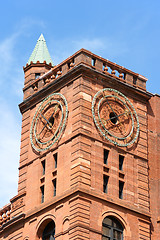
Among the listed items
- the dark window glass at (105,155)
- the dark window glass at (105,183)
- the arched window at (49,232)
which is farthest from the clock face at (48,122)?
the arched window at (49,232)

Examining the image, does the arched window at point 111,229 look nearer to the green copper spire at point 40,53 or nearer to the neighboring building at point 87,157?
the neighboring building at point 87,157

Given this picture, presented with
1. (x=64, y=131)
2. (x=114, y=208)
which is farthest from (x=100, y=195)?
(x=64, y=131)

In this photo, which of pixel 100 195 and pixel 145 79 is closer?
pixel 100 195

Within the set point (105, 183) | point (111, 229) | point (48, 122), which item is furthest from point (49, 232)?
point (48, 122)

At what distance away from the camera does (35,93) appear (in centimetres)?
7188

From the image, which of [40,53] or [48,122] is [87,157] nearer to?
[48,122]

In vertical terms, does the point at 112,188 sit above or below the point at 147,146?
below

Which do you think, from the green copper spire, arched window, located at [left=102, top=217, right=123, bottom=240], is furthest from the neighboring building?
the green copper spire

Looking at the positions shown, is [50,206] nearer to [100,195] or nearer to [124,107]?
[100,195]

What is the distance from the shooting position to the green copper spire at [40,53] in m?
75.4

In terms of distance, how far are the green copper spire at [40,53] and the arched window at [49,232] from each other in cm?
1500

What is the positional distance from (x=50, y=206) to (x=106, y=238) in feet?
14.4

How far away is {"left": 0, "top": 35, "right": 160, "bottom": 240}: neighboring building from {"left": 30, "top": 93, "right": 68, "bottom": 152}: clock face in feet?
0.23

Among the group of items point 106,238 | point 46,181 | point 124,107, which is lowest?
point 106,238
